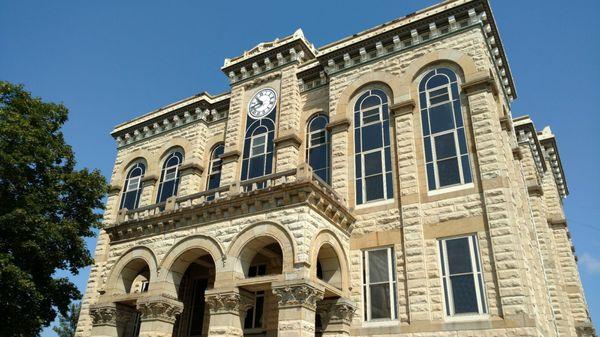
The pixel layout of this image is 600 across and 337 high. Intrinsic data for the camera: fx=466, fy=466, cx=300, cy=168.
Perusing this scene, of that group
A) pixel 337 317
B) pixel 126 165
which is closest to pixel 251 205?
pixel 337 317

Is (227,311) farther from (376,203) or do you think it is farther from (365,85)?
(365,85)

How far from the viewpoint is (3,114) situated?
1886 cm

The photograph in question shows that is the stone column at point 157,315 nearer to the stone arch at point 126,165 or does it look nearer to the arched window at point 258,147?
the arched window at point 258,147

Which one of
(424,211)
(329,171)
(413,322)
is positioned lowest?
(413,322)

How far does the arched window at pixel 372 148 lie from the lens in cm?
1909

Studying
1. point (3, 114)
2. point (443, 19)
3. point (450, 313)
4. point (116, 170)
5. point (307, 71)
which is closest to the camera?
point (450, 313)

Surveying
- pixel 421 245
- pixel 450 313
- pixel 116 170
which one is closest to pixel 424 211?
pixel 421 245

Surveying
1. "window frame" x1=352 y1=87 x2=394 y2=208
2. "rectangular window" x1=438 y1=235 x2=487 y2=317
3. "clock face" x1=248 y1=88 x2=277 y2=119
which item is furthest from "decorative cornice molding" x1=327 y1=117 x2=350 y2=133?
"rectangular window" x1=438 y1=235 x2=487 y2=317

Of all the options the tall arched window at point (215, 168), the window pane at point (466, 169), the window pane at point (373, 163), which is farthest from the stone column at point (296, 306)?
the tall arched window at point (215, 168)

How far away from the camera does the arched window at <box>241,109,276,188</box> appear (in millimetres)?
23250

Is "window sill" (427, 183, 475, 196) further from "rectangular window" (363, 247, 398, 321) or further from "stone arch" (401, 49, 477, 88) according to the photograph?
"stone arch" (401, 49, 477, 88)

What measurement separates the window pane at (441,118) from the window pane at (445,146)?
37 cm

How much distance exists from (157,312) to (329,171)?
939 cm

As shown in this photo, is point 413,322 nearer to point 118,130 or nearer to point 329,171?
point 329,171
